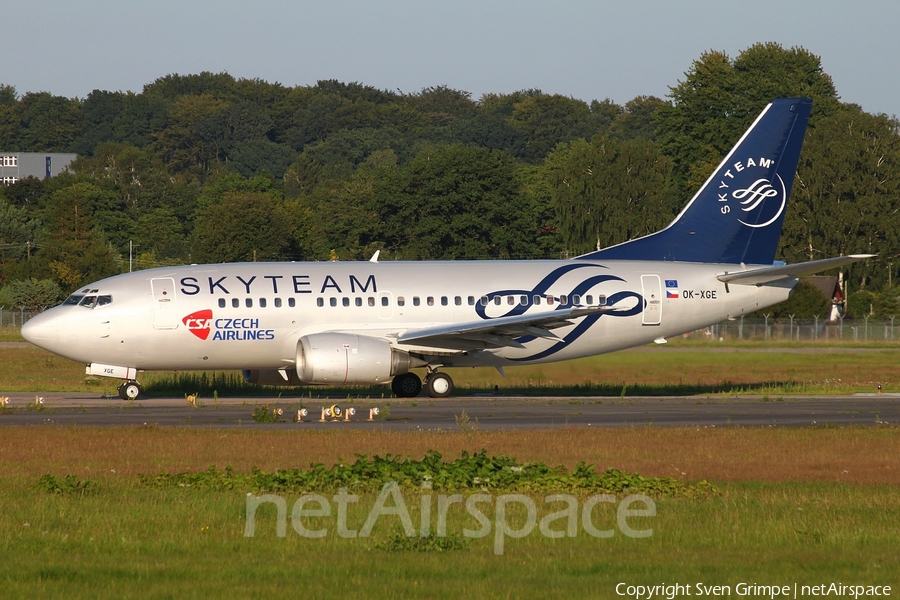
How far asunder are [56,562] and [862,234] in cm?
8534

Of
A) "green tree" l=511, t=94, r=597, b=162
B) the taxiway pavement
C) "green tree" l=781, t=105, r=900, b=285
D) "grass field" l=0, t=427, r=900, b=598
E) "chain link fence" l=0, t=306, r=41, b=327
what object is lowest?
the taxiway pavement

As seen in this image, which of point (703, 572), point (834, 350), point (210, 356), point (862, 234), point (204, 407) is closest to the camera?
point (703, 572)

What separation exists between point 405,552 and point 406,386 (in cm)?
2143

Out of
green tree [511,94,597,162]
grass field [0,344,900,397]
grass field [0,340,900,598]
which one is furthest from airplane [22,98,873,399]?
green tree [511,94,597,162]

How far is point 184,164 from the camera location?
185375 millimetres

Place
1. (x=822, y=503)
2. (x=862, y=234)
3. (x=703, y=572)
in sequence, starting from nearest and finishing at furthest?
(x=703, y=572)
(x=822, y=503)
(x=862, y=234)

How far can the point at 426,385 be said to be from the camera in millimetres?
33250

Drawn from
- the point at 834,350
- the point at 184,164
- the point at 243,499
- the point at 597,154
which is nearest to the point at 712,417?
the point at 243,499

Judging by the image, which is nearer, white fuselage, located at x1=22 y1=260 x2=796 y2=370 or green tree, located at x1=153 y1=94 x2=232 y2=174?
white fuselage, located at x1=22 y1=260 x2=796 y2=370

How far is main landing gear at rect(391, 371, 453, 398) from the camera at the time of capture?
33.0 meters

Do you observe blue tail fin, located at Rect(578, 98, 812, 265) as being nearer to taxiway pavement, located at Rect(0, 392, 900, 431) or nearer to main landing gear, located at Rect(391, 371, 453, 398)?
taxiway pavement, located at Rect(0, 392, 900, 431)

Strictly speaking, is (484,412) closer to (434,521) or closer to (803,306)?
(434,521)

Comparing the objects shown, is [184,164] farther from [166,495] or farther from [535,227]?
[166,495]

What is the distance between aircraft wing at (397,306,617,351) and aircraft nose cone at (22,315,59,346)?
9028 millimetres
